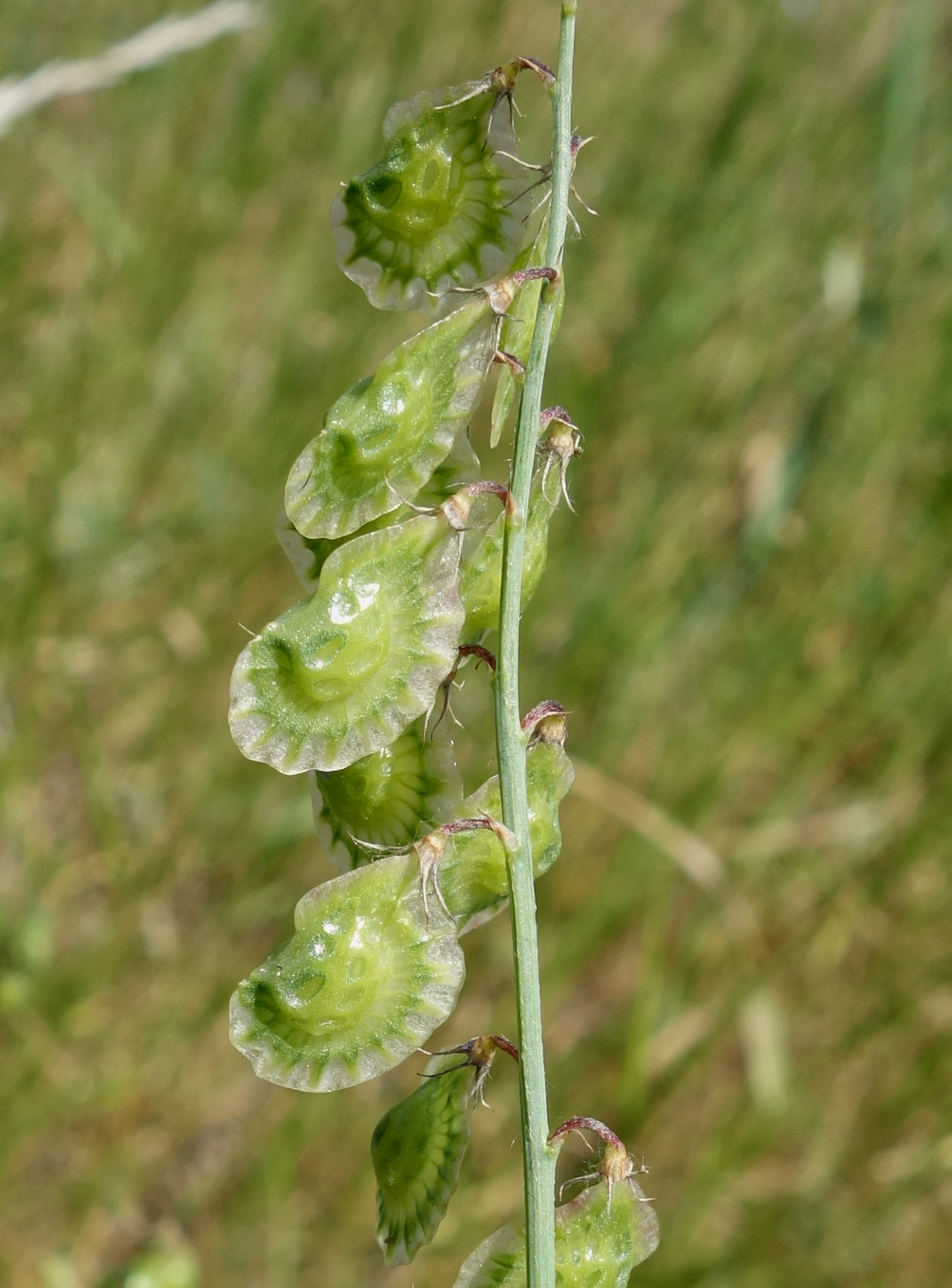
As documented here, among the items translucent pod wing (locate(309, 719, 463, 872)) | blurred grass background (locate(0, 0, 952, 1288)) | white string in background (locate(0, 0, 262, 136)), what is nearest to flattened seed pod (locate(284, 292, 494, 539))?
translucent pod wing (locate(309, 719, 463, 872))

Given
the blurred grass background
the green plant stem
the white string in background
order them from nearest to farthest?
1. the green plant stem
2. the white string in background
3. the blurred grass background

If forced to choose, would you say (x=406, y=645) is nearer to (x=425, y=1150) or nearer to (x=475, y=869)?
(x=475, y=869)

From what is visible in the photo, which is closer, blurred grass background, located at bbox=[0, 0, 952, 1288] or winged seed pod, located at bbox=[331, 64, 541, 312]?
winged seed pod, located at bbox=[331, 64, 541, 312]

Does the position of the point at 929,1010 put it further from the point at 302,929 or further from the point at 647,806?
the point at 302,929

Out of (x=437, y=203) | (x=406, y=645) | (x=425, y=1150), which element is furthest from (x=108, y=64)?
(x=425, y=1150)

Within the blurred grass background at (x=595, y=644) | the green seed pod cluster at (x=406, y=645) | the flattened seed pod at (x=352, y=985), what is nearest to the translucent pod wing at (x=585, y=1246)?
the green seed pod cluster at (x=406, y=645)

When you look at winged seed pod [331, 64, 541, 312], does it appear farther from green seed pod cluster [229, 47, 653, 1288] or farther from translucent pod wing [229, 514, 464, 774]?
translucent pod wing [229, 514, 464, 774]
